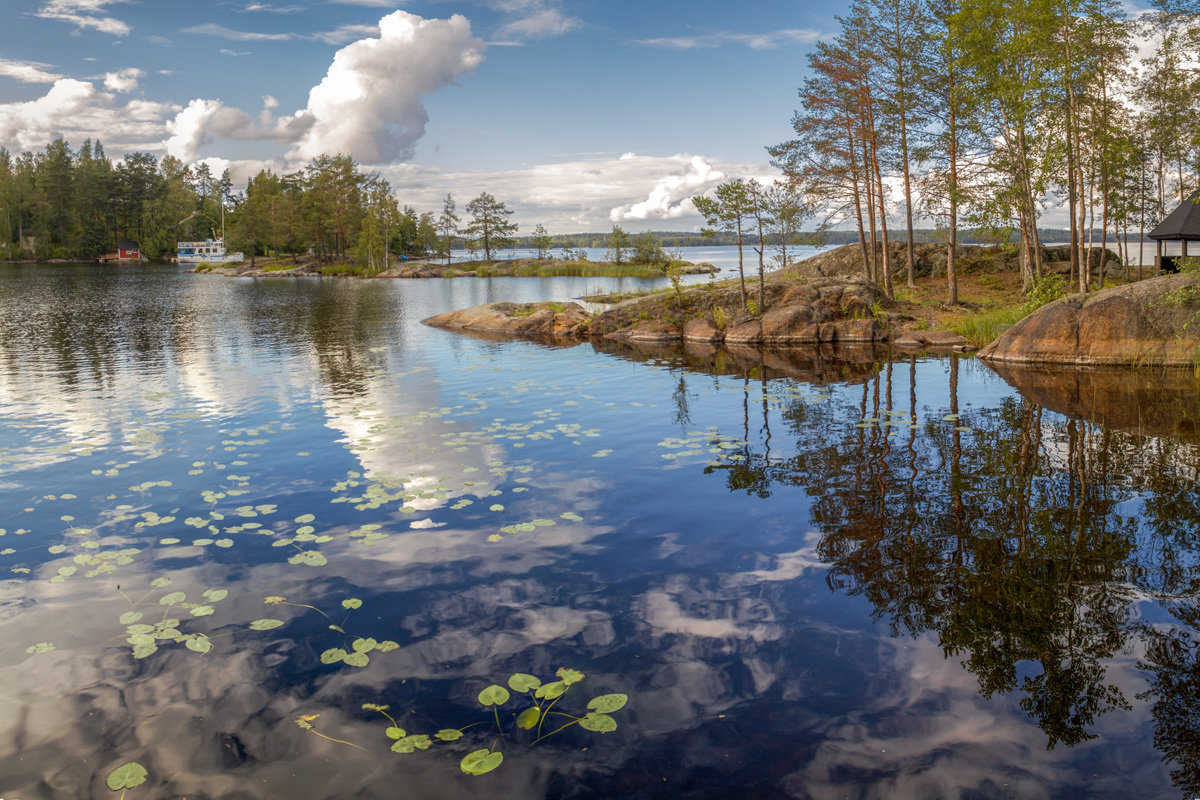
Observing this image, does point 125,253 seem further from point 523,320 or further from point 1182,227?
point 1182,227

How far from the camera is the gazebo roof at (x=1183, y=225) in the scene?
29641 mm

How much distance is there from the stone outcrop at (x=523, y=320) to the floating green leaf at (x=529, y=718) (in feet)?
80.1

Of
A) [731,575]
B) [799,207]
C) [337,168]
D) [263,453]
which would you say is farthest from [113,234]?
[731,575]

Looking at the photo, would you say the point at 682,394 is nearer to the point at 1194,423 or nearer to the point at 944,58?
the point at 1194,423

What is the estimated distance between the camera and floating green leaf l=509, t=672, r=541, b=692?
491 cm

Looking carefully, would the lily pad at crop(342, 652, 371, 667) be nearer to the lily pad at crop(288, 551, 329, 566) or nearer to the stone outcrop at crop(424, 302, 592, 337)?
the lily pad at crop(288, 551, 329, 566)

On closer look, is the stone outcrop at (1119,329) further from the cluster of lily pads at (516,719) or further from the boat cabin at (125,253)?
the boat cabin at (125,253)

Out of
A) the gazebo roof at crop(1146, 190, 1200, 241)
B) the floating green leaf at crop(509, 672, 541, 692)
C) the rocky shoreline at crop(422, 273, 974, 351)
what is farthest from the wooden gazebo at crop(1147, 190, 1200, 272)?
the floating green leaf at crop(509, 672, 541, 692)

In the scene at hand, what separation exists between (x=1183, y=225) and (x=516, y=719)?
37.3 meters

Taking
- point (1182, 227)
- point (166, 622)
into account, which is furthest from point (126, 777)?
point (1182, 227)

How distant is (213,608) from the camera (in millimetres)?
6176

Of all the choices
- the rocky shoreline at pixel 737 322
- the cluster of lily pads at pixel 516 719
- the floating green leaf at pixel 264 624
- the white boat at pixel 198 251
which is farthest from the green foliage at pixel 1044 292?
the white boat at pixel 198 251

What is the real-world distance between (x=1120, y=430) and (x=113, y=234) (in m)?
147

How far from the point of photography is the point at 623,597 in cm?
627
